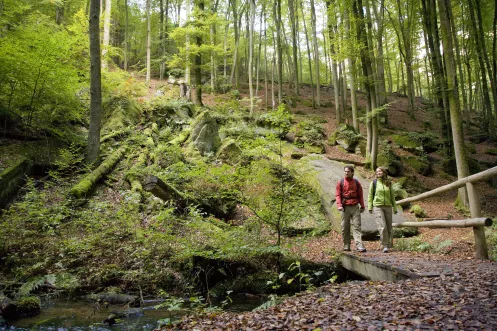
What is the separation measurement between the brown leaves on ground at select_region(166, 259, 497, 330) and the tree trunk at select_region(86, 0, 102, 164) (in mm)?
8575

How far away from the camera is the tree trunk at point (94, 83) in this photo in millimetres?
10805

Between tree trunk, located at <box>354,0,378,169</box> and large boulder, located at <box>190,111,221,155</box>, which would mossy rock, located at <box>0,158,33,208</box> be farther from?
tree trunk, located at <box>354,0,378,169</box>

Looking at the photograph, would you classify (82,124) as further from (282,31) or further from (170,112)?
(282,31)

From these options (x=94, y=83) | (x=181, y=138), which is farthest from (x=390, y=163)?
(x=94, y=83)

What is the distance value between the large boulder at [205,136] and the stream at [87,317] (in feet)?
27.8

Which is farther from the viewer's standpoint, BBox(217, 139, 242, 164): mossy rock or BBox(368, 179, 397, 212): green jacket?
BBox(217, 139, 242, 164): mossy rock

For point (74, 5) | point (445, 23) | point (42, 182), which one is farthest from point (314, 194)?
point (74, 5)

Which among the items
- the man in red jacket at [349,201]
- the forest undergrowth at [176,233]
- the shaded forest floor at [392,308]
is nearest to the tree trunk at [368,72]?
the forest undergrowth at [176,233]

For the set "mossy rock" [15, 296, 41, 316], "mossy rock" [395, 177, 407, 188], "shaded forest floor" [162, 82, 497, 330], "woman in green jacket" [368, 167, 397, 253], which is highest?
"mossy rock" [395, 177, 407, 188]

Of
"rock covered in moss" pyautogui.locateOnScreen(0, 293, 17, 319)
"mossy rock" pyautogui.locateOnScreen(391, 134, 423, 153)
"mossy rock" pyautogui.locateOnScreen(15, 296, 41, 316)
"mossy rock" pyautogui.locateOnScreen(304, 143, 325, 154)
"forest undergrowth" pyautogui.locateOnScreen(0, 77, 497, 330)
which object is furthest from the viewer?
"mossy rock" pyautogui.locateOnScreen(391, 134, 423, 153)

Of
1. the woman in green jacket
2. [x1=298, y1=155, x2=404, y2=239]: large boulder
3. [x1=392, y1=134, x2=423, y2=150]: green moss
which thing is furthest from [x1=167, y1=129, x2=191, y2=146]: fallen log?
[x1=392, y1=134, x2=423, y2=150]: green moss

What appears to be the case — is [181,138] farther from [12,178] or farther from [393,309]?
[393,309]

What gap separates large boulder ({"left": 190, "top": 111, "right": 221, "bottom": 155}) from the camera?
13.7m

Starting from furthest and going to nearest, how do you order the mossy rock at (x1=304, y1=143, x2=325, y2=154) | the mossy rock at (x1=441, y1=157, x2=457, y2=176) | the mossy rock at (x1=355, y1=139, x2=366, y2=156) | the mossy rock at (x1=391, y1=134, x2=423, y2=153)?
the mossy rock at (x1=391, y1=134, x2=423, y2=153) < the mossy rock at (x1=355, y1=139, x2=366, y2=156) < the mossy rock at (x1=441, y1=157, x2=457, y2=176) < the mossy rock at (x1=304, y1=143, x2=325, y2=154)
